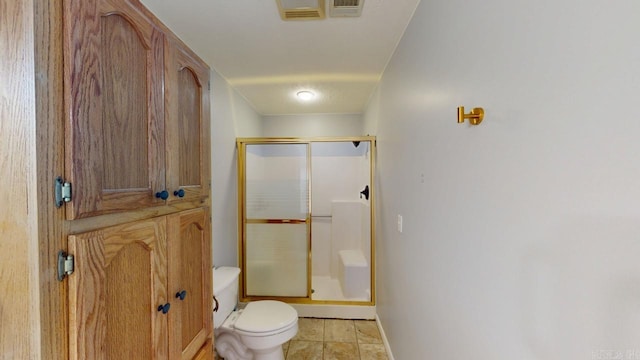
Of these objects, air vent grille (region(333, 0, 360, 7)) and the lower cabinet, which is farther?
air vent grille (region(333, 0, 360, 7))

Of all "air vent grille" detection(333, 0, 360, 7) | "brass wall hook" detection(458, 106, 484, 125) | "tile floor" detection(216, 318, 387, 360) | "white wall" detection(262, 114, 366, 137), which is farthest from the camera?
"white wall" detection(262, 114, 366, 137)

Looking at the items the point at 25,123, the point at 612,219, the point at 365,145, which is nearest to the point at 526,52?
the point at 612,219

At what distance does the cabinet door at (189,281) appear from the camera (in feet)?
3.16

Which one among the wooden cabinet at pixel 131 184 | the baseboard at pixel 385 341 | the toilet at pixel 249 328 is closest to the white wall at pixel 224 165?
the toilet at pixel 249 328

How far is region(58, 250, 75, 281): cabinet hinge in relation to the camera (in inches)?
23.2

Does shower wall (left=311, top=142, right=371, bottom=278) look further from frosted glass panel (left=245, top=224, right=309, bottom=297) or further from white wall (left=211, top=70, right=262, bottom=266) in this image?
white wall (left=211, top=70, right=262, bottom=266)

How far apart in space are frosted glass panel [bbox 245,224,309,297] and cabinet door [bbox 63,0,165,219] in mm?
2103

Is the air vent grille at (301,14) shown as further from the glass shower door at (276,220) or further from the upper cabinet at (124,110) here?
the glass shower door at (276,220)

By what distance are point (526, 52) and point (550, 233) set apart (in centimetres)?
43

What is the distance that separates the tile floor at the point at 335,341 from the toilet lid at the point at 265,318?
431 millimetres

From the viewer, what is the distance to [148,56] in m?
0.85

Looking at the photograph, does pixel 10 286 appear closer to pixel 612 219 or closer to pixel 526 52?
pixel 612 219

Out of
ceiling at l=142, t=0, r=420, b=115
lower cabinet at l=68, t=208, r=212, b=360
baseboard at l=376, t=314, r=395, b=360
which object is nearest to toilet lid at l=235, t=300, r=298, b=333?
lower cabinet at l=68, t=208, r=212, b=360

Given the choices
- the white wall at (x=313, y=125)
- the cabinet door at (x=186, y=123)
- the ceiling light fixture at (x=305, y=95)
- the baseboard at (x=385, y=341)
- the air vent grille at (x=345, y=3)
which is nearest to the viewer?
the cabinet door at (x=186, y=123)
